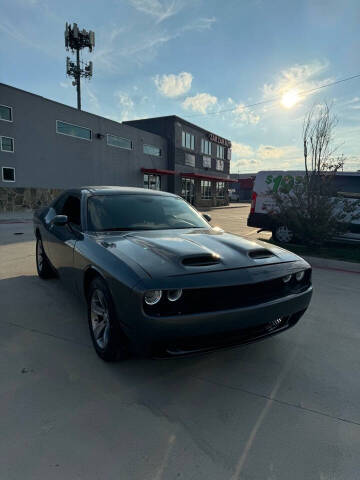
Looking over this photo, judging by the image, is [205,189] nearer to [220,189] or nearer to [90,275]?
[220,189]

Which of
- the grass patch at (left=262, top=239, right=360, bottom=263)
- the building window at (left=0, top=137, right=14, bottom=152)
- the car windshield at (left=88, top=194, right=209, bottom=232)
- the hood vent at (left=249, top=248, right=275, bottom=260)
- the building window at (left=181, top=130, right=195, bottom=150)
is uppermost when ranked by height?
the building window at (left=181, top=130, right=195, bottom=150)

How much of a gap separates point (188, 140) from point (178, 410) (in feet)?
102

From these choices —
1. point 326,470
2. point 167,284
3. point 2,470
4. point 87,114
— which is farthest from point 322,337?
point 87,114

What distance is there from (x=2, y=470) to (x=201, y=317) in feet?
4.52

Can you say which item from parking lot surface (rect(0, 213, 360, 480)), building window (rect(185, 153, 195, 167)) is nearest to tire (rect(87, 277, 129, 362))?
parking lot surface (rect(0, 213, 360, 480))

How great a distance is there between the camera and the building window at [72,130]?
18242 millimetres

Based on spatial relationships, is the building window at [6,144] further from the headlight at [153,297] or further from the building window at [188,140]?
the building window at [188,140]

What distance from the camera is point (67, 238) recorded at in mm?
3361

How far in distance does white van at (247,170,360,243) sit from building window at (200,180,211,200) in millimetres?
23653

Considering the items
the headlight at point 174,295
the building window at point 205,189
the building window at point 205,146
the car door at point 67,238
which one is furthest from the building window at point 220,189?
the headlight at point 174,295

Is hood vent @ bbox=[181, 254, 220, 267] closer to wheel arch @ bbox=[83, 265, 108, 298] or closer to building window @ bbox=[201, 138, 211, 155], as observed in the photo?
wheel arch @ bbox=[83, 265, 108, 298]

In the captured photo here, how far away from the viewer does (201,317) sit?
203 centimetres

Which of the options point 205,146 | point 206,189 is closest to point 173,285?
point 206,189

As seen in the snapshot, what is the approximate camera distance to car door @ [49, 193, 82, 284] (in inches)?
126
